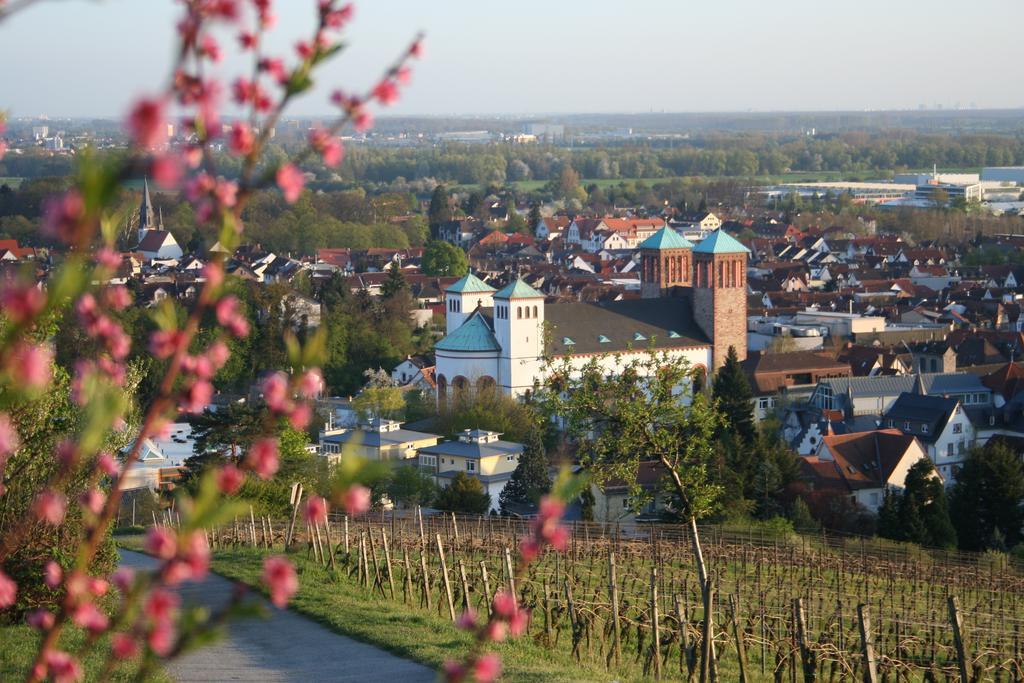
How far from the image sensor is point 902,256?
254ft

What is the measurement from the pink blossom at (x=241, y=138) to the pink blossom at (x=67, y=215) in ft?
1.49

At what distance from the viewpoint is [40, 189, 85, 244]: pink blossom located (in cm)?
201

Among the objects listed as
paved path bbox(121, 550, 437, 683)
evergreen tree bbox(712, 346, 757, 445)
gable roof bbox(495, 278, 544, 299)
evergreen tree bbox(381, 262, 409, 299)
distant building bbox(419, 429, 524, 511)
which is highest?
gable roof bbox(495, 278, 544, 299)

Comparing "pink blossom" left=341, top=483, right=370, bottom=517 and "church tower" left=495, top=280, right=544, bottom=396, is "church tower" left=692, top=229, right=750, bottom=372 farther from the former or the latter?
"pink blossom" left=341, top=483, right=370, bottom=517

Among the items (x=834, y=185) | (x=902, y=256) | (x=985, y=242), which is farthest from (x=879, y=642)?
(x=834, y=185)

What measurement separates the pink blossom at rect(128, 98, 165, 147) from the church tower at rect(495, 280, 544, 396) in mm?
36781

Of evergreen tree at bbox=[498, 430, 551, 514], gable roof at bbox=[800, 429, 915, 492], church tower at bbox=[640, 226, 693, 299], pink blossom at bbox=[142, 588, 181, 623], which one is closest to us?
pink blossom at bbox=[142, 588, 181, 623]

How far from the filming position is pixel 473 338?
130 feet

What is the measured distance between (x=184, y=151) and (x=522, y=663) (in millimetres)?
8729

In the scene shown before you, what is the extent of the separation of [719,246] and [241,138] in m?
40.5

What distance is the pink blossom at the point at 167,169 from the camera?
2.00 m

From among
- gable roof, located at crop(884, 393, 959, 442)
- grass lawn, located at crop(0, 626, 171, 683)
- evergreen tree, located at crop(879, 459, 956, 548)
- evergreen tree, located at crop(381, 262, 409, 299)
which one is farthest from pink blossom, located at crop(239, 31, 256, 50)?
evergreen tree, located at crop(381, 262, 409, 299)

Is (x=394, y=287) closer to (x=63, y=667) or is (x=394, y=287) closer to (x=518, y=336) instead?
(x=518, y=336)

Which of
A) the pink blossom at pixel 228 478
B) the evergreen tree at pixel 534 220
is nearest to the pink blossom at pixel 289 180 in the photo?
the pink blossom at pixel 228 478
